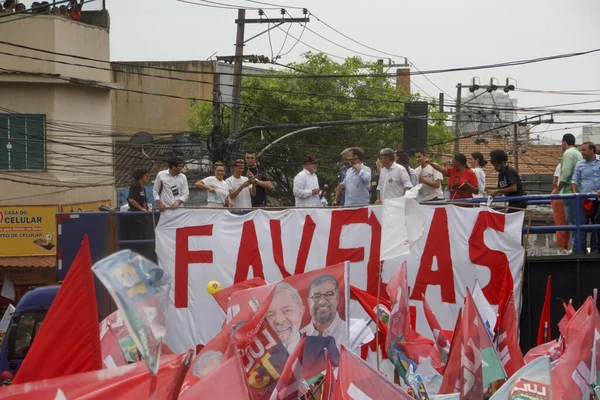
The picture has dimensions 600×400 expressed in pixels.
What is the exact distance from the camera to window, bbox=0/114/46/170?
81.4 feet

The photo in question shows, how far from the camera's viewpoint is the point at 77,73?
25.7m

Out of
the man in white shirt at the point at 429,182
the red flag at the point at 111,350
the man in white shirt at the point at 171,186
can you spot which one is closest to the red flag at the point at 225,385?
the red flag at the point at 111,350

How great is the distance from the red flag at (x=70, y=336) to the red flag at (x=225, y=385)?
90 centimetres

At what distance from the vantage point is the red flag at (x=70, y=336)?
6008 millimetres

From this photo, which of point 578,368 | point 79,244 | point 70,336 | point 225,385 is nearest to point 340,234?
point 79,244

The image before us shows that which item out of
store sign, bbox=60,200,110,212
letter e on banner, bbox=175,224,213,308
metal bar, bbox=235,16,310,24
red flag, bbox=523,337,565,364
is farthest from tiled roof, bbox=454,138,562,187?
red flag, bbox=523,337,565,364

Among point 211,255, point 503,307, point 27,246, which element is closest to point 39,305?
point 211,255

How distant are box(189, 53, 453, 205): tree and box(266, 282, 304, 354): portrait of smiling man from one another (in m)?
30.2

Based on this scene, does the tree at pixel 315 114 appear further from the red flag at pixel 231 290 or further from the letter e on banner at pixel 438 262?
the red flag at pixel 231 290

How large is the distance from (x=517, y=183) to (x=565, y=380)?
580 centimetres

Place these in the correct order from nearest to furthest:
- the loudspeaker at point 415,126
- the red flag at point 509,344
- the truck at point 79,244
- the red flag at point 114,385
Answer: the red flag at point 114,385, the red flag at point 509,344, the truck at point 79,244, the loudspeaker at point 415,126

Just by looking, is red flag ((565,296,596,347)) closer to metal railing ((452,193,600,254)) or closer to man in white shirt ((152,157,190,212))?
metal railing ((452,193,600,254))

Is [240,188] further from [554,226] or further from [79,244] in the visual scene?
[554,226]

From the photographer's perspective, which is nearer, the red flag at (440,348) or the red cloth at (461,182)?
the red flag at (440,348)
